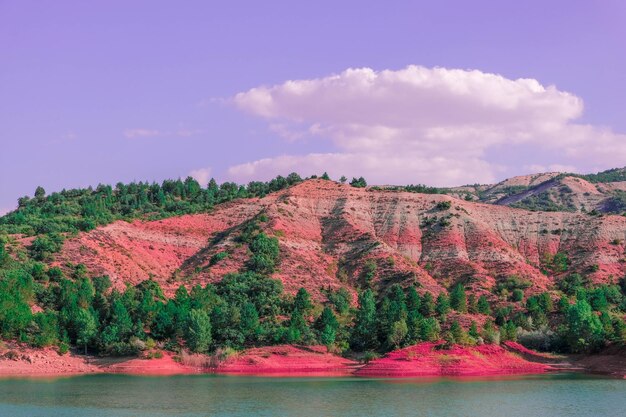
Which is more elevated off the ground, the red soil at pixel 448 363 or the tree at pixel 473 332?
the tree at pixel 473 332

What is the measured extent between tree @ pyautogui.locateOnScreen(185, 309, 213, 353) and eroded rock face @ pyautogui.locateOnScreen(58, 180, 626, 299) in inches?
939

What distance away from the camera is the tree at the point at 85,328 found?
10821cm

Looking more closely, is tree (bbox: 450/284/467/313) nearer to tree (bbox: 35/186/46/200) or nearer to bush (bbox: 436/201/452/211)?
bush (bbox: 436/201/452/211)

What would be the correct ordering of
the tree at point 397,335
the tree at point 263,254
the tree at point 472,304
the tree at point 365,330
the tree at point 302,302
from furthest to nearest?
1. the tree at point 263,254
2. the tree at point 472,304
3. the tree at point 302,302
4. the tree at point 365,330
5. the tree at point 397,335

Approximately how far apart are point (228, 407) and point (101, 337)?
5100cm

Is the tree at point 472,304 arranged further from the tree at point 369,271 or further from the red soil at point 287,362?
the red soil at point 287,362

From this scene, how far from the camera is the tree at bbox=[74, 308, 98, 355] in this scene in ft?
355

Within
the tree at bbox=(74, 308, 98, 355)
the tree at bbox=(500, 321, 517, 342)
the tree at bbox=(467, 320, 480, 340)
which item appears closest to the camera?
the tree at bbox=(74, 308, 98, 355)

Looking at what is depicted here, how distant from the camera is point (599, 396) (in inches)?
2813

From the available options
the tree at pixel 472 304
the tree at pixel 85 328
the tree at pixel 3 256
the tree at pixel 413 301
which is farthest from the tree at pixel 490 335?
the tree at pixel 3 256

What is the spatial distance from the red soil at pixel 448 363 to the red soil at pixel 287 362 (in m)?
5.62

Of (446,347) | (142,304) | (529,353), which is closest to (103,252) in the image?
(142,304)

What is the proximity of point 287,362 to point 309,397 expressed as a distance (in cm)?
4062

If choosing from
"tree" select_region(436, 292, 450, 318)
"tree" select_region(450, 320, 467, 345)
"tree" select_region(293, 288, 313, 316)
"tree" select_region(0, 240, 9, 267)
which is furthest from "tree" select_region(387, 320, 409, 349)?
"tree" select_region(0, 240, 9, 267)
